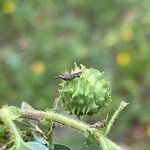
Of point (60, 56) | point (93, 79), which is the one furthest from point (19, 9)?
point (93, 79)

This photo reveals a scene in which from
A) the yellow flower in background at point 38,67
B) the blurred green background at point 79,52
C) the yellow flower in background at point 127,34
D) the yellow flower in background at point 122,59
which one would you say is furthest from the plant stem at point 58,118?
the yellow flower in background at point 127,34

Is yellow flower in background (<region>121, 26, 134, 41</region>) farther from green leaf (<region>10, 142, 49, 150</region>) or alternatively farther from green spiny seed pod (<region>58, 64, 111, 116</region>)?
green leaf (<region>10, 142, 49, 150</region>)

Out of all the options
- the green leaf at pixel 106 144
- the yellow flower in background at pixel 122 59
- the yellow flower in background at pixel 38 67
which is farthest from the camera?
the yellow flower in background at pixel 122 59

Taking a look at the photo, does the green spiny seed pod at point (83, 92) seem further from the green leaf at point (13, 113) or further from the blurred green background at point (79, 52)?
the blurred green background at point (79, 52)

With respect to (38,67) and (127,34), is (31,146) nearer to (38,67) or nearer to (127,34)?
(38,67)

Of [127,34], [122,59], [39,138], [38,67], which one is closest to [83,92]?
[39,138]

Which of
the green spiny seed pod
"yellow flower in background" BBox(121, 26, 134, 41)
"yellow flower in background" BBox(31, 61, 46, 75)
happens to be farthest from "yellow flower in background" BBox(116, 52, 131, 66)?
the green spiny seed pod
